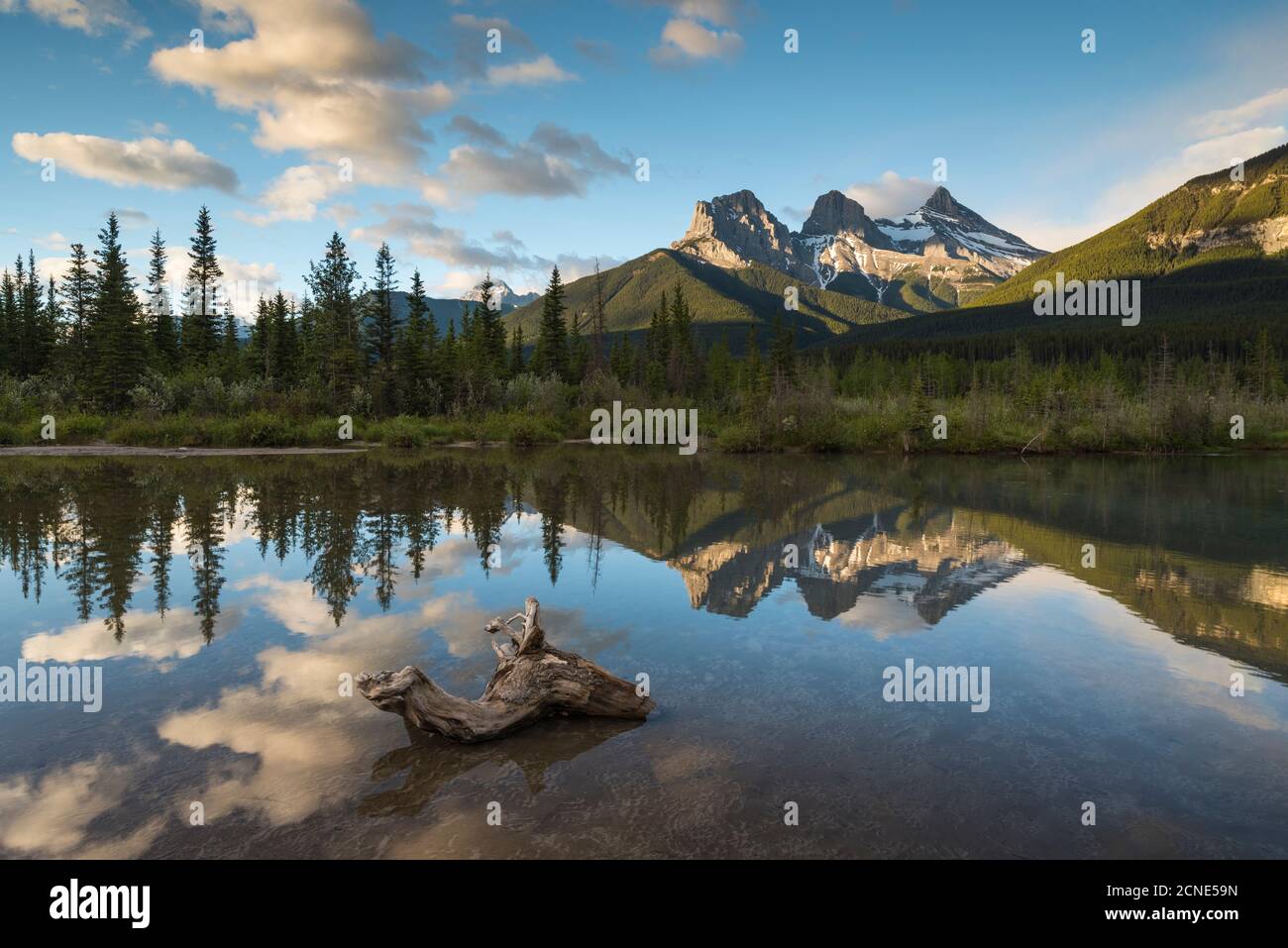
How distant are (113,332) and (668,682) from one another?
2130 inches

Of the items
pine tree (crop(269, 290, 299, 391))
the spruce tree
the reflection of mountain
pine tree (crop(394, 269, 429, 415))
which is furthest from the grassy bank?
the reflection of mountain

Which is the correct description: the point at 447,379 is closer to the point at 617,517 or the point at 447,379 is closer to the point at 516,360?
the point at 516,360

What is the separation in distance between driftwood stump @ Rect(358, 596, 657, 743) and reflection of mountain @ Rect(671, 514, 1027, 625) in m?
4.15

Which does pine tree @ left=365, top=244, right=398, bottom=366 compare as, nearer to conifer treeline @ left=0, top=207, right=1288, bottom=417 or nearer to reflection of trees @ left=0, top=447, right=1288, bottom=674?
conifer treeline @ left=0, top=207, right=1288, bottom=417

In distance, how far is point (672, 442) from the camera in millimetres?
53750

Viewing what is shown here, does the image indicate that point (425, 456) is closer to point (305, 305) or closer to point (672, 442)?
point (672, 442)

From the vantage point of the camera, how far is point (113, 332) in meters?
46.9

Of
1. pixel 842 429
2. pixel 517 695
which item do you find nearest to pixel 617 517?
pixel 517 695

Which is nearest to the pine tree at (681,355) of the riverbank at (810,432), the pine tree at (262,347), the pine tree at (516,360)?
the pine tree at (516,360)

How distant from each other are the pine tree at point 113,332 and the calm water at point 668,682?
106 ft

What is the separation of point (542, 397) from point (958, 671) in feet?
164

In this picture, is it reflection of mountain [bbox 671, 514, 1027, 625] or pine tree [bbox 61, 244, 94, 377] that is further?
pine tree [bbox 61, 244, 94, 377]

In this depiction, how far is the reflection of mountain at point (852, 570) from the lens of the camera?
38.0ft

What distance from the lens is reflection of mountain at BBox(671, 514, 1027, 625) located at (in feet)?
38.0
